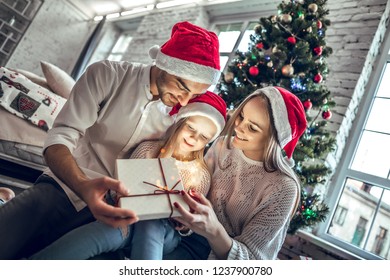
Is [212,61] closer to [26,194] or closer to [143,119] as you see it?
[143,119]

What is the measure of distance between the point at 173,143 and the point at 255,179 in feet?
0.58

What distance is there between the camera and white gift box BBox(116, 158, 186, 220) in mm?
357

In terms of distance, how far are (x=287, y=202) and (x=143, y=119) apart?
31 cm

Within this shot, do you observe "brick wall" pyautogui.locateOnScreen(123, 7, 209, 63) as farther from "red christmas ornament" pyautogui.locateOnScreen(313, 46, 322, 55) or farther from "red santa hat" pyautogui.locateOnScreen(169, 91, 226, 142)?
"red santa hat" pyautogui.locateOnScreen(169, 91, 226, 142)

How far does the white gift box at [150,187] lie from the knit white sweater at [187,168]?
0.20 feet

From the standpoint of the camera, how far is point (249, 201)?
1.70 feet

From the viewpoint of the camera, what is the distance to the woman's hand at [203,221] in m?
0.39

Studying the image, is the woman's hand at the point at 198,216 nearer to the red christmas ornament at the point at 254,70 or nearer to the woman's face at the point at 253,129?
the woman's face at the point at 253,129

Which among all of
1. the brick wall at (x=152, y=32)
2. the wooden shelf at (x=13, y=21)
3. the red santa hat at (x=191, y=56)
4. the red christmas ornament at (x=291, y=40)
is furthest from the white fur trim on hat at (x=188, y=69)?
the wooden shelf at (x=13, y=21)

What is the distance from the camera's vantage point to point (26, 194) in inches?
18.8

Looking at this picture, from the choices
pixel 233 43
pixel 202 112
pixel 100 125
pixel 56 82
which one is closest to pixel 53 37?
pixel 56 82

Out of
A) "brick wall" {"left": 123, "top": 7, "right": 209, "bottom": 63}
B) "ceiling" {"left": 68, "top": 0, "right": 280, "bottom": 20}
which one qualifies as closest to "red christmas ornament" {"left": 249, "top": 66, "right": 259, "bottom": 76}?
"ceiling" {"left": 68, "top": 0, "right": 280, "bottom": 20}

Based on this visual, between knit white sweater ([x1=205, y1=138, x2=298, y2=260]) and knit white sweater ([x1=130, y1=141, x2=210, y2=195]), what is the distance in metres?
0.03

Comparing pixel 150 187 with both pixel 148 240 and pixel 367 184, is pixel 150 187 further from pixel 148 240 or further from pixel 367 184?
pixel 367 184
